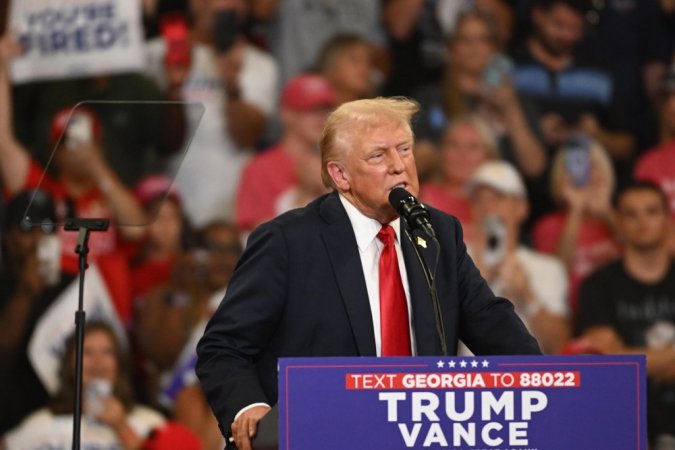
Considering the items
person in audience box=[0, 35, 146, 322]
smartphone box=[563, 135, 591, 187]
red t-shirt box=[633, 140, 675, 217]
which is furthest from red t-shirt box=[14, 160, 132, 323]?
red t-shirt box=[633, 140, 675, 217]

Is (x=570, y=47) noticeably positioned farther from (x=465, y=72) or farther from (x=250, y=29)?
(x=250, y=29)

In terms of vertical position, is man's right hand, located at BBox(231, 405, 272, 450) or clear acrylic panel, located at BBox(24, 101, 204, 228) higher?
clear acrylic panel, located at BBox(24, 101, 204, 228)

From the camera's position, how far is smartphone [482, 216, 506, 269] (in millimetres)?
5027

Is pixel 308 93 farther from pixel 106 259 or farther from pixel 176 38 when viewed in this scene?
pixel 106 259

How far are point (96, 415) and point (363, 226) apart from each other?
9.00 ft

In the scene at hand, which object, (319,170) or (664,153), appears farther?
(664,153)

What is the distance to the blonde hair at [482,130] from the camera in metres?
5.14

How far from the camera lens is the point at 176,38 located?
5.07 meters

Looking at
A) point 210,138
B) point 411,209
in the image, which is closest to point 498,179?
point 210,138

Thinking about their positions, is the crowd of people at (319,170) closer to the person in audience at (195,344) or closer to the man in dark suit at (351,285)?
the person in audience at (195,344)

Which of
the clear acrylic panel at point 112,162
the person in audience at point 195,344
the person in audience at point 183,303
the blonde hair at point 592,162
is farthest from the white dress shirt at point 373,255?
the blonde hair at point 592,162

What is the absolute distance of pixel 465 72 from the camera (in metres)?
5.23

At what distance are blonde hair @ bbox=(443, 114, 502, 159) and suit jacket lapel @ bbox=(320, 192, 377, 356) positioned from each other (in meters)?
2.90

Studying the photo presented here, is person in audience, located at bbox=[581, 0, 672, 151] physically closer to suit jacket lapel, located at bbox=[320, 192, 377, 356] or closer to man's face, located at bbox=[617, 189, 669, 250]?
man's face, located at bbox=[617, 189, 669, 250]
